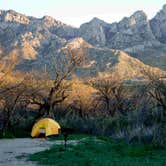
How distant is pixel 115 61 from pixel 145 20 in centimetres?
6167

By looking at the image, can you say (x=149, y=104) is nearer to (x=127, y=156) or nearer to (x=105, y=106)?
(x=127, y=156)

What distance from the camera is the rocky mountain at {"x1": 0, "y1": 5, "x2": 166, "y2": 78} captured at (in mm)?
91438

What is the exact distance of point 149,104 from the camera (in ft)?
104

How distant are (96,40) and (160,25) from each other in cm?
2794

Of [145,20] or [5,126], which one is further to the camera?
[145,20]

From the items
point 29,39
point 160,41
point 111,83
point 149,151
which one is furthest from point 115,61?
point 149,151

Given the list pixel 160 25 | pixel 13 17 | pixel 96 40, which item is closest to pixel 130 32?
pixel 96 40

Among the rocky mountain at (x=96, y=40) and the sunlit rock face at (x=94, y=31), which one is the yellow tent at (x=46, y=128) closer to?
the rocky mountain at (x=96, y=40)

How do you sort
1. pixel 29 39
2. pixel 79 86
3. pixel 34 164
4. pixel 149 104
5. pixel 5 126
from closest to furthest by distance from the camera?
pixel 34 164
pixel 149 104
pixel 5 126
pixel 79 86
pixel 29 39

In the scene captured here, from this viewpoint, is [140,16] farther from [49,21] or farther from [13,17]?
[13,17]

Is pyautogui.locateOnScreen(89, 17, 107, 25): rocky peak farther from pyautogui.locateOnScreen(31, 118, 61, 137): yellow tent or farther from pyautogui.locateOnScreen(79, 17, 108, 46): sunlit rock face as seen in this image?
pyautogui.locateOnScreen(31, 118, 61, 137): yellow tent

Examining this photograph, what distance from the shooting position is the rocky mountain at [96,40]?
300ft

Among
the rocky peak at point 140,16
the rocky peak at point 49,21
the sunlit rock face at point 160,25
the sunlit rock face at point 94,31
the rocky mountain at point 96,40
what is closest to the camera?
the rocky mountain at point 96,40

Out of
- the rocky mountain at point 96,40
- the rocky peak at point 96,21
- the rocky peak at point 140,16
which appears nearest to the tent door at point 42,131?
the rocky mountain at point 96,40
